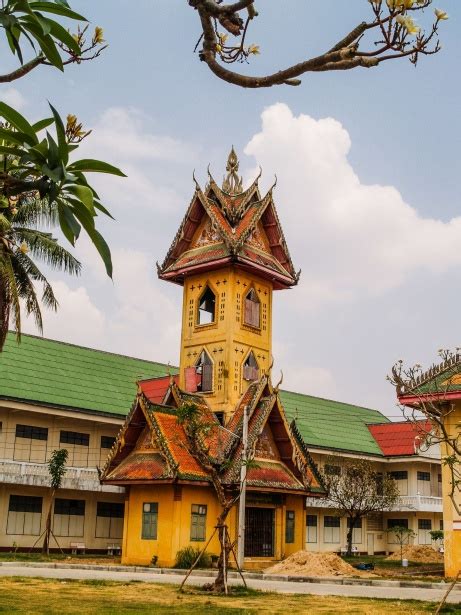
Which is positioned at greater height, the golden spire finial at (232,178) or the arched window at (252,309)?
the golden spire finial at (232,178)

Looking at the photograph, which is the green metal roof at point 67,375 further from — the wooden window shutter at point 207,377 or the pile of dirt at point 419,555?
the pile of dirt at point 419,555

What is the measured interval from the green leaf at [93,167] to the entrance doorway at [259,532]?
1031 inches

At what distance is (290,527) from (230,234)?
1175 cm

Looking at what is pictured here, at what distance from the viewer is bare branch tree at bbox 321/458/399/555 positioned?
40.2 meters

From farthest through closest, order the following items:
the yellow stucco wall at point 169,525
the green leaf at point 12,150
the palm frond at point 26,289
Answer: the yellow stucco wall at point 169,525, the palm frond at point 26,289, the green leaf at point 12,150

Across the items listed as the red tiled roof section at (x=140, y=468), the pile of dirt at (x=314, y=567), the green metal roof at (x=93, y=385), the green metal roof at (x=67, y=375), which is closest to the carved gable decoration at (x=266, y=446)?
the red tiled roof section at (x=140, y=468)

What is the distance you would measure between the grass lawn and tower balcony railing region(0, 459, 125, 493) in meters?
12.4

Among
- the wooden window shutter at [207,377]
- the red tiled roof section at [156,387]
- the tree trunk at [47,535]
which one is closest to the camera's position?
the tree trunk at [47,535]

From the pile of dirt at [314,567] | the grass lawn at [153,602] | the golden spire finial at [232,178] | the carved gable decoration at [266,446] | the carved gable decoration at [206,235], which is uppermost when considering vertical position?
the golden spire finial at [232,178]

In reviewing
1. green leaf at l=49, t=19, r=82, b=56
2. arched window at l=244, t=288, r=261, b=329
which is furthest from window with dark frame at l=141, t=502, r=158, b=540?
green leaf at l=49, t=19, r=82, b=56

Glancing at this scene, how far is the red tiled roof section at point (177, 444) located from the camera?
28.1 meters

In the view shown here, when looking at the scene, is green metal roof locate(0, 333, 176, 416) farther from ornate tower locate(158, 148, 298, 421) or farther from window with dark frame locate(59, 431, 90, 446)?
ornate tower locate(158, 148, 298, 421)

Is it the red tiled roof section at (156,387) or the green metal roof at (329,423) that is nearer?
the red tiled roof section at (156,387)

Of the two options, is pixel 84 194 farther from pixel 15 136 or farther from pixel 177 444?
pixel 177 444
